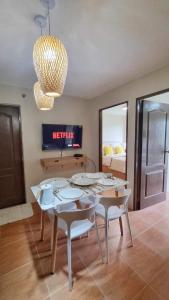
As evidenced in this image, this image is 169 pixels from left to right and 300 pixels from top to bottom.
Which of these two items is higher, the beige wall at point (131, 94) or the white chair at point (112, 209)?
the beige wall at point (131, 94)

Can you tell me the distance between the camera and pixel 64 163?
3.16m

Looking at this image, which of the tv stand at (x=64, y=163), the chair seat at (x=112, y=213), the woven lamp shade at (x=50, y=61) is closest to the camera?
the woven lamp shade at (x=50, y=61)

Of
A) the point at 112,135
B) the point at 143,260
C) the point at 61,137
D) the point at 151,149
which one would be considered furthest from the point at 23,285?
the point at 112,135

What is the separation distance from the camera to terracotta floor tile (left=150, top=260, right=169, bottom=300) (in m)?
1.28

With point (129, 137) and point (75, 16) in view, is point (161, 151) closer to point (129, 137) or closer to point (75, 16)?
point (129, 137)

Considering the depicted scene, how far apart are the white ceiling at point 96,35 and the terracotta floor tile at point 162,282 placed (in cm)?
233

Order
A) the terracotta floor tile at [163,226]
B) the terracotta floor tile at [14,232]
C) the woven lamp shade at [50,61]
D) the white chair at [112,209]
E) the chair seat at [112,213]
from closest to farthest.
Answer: the woven lamp shade at [50,61]
the white chair at [112,209]
the chair seat at [112,213]
the terracotta floor tile at [14,232]
the terracotta floor tile at [163,226]

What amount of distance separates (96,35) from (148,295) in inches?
94.5

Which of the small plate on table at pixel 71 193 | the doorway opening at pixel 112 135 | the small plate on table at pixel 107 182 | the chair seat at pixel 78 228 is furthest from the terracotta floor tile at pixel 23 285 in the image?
the doorway opening at pixel 112 135

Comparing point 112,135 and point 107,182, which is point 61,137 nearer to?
point 107,182

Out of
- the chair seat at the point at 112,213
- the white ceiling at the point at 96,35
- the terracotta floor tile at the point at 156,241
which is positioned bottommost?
the terracotta floor tile at the point at 156,241

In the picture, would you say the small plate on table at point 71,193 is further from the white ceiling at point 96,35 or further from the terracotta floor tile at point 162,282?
the white ceiling at point 96,35

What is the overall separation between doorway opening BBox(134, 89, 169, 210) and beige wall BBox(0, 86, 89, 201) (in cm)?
157

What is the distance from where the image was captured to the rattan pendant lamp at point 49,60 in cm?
104
